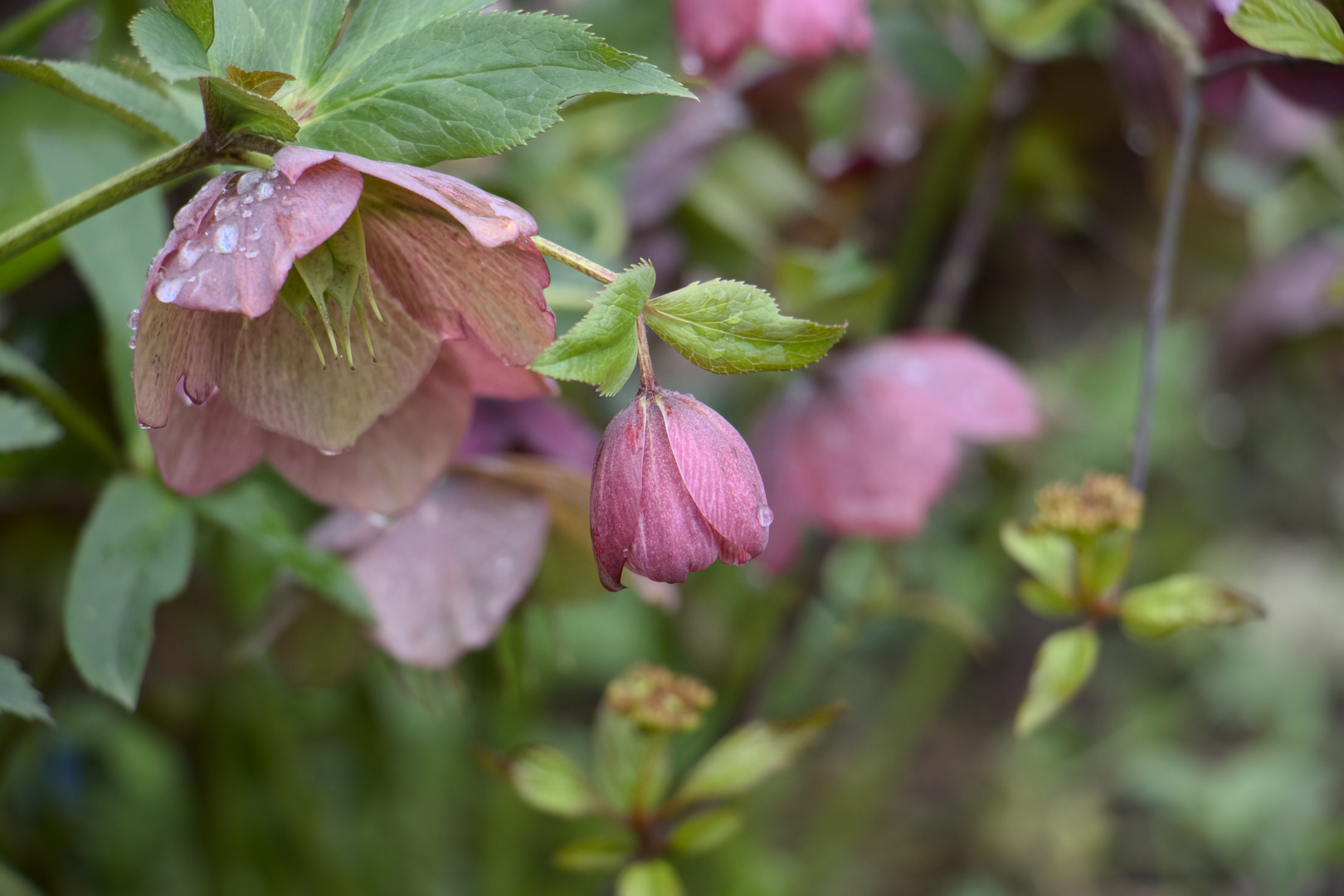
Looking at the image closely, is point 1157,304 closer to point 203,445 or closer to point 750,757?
point 750,757

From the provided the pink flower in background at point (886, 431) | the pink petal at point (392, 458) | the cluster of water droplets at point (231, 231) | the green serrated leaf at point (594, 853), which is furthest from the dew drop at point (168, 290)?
the pink flower in background at point (886, 431)

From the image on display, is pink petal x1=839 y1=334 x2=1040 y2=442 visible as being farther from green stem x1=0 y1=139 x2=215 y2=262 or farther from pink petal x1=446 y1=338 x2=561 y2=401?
green stem x1=0 y1=139 x2=215 y2=262

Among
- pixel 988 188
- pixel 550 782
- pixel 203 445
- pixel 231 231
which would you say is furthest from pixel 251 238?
pixel 988 188

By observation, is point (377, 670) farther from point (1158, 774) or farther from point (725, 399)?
point (1158, 774)

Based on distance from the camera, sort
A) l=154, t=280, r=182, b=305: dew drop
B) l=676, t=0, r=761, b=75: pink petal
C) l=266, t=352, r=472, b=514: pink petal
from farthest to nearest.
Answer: l=676, t=0, r=761, b=75: pink petal → l=266, t=352, r=472, b=514: pink petal → l=154, t=280, r=182, b=305: dew drop

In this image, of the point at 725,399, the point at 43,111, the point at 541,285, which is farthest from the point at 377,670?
the point at 541,285

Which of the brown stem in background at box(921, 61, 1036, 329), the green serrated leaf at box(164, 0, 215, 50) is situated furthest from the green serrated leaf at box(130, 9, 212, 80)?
the brown stem in background at box(921, 61, 1036, 329)
